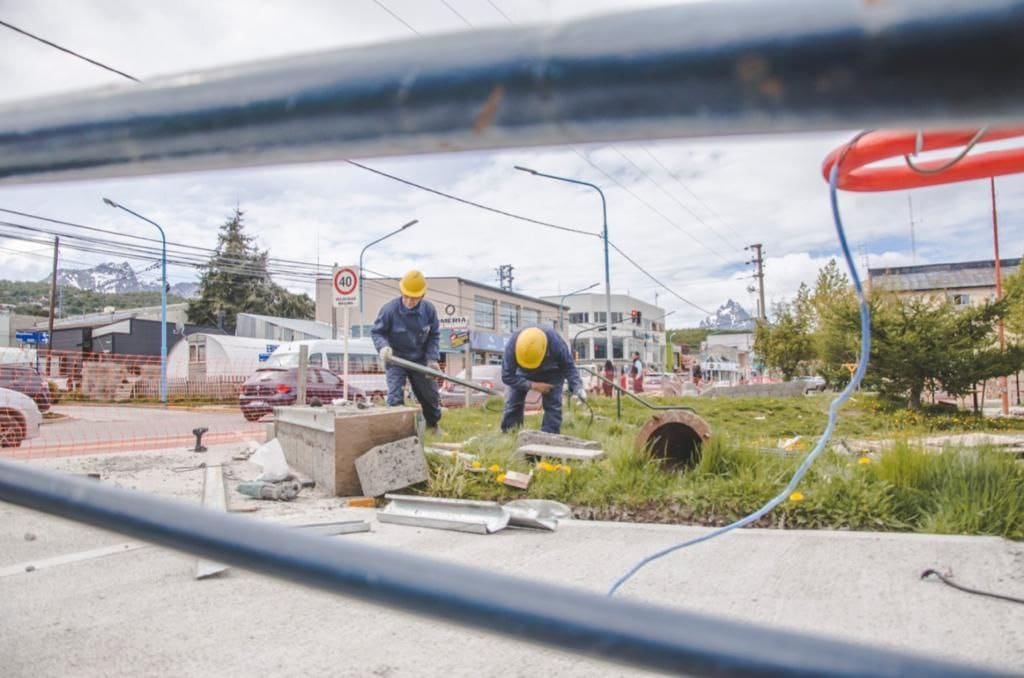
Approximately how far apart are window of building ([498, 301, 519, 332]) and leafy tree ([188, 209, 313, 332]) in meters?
18.2

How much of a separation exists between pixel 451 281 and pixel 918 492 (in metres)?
43.6

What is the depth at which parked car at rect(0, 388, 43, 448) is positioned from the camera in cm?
740

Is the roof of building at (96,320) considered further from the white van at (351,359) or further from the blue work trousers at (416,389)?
the blue work trousers at (416,389)

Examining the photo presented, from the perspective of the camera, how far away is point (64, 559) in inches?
114

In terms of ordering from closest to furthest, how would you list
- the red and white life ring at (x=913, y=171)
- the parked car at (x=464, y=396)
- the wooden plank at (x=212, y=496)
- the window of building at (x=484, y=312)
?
the red and white life ring at (x=913, y=171) → the wooden plank at (x=212, y=496) → the parked car at (x=464, y=396) → the window of building at (x=484, y=312)

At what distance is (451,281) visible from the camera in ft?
152

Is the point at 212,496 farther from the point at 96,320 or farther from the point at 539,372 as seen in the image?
the point at 96,320

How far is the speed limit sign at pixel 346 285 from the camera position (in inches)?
352

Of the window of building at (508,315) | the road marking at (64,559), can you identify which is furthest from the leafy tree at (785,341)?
the road marking at (64,559)

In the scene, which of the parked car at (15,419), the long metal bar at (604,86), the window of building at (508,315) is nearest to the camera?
the long metal bar at (604,86)

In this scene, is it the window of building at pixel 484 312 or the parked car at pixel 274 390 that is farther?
the window of building at pixel 484 312

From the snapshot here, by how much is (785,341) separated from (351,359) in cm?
2151

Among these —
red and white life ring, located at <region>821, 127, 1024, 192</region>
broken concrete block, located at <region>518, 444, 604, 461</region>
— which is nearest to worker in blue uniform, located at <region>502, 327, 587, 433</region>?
broken concrete block, located at <region>518, 444, 604, 461</region>

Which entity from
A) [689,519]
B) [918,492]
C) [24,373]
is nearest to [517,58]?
[689,519]
